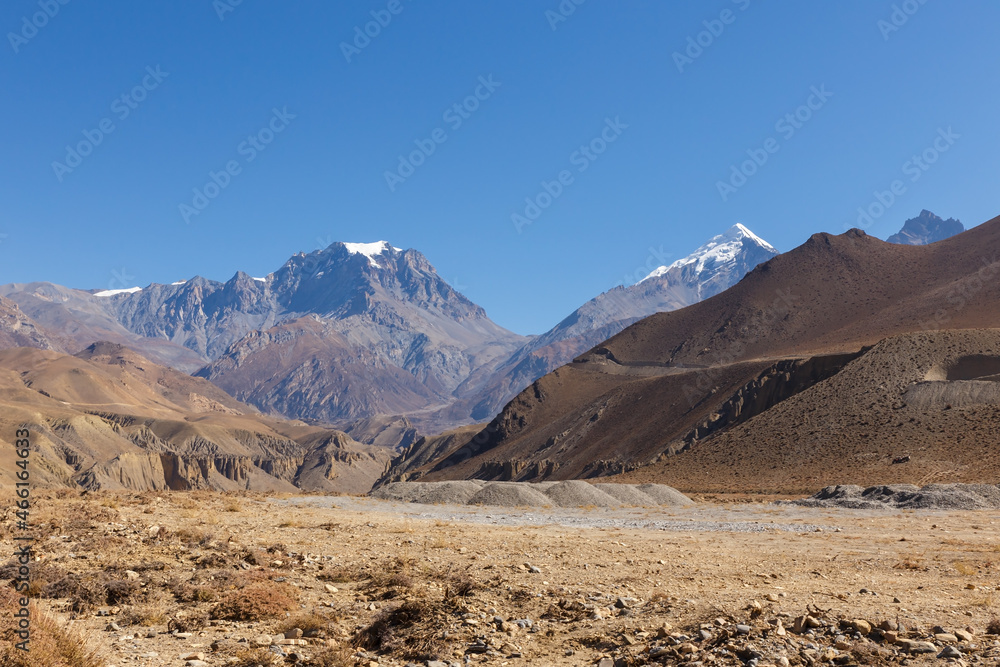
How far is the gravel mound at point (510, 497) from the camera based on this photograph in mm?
39938

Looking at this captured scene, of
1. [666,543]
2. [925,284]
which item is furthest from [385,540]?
[925,284]

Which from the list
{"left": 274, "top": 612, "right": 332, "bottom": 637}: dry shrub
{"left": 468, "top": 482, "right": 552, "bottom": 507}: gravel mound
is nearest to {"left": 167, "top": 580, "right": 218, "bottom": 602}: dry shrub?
{"left": 274, "top": 612, "right": 332, "bottom": 637}: dry shrub

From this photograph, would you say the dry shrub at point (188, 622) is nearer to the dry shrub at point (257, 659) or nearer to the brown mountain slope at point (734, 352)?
the dry shrub at point (257, 659)

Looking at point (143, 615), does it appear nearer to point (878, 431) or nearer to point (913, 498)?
point (913, 498)

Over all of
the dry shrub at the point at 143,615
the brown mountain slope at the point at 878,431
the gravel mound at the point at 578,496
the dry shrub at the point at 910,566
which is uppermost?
the brown mountain slope at the point at 878,431

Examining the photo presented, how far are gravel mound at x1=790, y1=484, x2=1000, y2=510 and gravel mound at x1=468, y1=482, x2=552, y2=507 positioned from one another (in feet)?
49.7

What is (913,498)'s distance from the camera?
126 feet

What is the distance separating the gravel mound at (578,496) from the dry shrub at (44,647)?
110 ft

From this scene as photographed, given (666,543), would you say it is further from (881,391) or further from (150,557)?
(881,391)

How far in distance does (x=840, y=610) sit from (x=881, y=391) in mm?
65727

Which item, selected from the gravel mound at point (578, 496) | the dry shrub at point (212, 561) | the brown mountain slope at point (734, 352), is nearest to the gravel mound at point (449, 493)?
the gravel mound at point (578, 496)

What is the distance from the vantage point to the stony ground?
373 inches

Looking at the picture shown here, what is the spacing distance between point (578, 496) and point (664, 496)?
6.66 m

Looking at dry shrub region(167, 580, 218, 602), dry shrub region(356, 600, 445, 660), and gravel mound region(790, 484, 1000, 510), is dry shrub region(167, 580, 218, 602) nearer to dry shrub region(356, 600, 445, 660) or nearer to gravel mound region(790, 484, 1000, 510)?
dry shrub region(356, 600, 445, 660)
